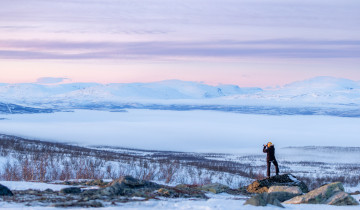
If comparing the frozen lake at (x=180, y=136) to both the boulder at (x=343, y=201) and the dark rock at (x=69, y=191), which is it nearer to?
the dark rock at (x=69, y=191)

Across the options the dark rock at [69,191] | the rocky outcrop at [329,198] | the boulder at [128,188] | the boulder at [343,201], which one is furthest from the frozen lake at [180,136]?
the boulder at [343,201]

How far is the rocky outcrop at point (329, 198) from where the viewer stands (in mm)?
11948

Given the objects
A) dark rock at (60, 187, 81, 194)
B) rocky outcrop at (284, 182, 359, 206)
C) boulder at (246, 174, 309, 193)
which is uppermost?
dark rock at (60, 187, 81, 194)

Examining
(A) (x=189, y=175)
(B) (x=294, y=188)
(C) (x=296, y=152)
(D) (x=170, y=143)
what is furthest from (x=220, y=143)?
(B) (x=294, y=188)

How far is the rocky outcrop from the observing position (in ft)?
39.2

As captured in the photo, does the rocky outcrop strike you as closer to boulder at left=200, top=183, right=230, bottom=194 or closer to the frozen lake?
boulder at left=200, top=183, right=230, bottom=194

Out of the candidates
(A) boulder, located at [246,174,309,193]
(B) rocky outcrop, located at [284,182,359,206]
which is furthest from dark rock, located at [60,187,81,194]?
(A) boulder, located at [246,174,309,193]

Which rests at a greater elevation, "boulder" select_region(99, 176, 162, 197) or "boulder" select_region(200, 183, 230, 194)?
"boulder" select_region(99, 176, 162, 197)

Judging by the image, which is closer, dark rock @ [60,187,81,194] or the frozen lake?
dark rock @ [60,187,81,194]

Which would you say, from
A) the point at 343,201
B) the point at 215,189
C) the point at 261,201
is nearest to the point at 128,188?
the point at 215,189

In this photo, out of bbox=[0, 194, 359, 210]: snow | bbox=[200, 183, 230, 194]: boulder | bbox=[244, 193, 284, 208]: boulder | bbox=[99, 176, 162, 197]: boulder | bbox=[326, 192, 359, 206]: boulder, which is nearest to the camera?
bbox=[0, 194, 359, 210]: snow

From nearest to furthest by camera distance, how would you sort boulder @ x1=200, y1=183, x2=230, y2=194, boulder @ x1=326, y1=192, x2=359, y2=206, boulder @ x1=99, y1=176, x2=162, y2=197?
1. boulder @ x1=326, y1=192, x2=359, y2=206
2. boulder @ x1=99, y1=176, x2=162, y2=197
3. boulder @ x1=200, y1=183, x2=230, y2=194

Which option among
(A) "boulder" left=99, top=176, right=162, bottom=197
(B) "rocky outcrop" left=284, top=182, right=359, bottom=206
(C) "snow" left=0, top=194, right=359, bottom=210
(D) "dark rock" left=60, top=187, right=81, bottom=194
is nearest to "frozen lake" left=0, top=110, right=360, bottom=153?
(A) "boulder" left=99, top=176, right=162, bottom=197

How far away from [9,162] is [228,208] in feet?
76.0
